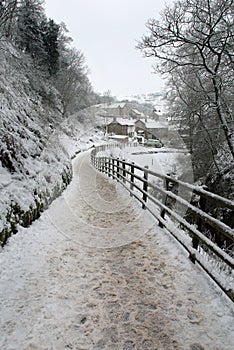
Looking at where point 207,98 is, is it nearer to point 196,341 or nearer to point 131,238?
point 131,238

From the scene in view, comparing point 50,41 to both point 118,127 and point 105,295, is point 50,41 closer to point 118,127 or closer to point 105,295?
point 118,127

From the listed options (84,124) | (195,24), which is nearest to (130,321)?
(195,24)

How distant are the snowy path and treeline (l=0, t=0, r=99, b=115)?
14.8m

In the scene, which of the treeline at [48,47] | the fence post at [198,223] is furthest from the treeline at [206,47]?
the treeline at [48,47]

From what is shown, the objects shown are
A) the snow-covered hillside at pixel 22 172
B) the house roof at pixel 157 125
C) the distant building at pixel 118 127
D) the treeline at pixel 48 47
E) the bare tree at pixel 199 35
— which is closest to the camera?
the snow-covered hillside at pixel 22 172

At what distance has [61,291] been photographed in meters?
3.05

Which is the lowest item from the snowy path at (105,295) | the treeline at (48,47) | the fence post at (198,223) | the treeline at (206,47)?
the snowy path at (105,295)

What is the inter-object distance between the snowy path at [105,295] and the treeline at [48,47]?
14.8 meters

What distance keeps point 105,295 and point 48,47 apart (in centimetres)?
3407

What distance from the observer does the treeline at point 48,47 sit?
2562 centimetres

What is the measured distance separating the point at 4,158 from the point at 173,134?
18.3m

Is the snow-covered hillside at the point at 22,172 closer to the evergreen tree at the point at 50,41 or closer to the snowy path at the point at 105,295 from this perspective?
the snowy path at the point at 105,295

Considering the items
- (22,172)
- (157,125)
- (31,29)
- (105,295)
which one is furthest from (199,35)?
(157,125)

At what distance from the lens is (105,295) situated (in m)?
3.01
